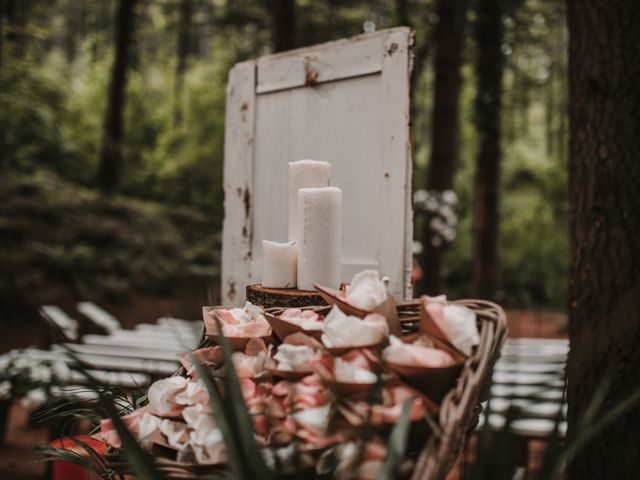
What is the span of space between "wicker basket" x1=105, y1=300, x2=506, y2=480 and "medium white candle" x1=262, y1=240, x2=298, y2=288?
0.84m

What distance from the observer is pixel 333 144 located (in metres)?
2.65

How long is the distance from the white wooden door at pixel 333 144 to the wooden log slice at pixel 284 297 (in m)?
0.83

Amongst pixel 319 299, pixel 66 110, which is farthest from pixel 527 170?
pixel 319 299

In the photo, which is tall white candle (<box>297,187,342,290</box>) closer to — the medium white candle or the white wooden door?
→ the medium white candle

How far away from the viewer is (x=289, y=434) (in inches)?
33.2

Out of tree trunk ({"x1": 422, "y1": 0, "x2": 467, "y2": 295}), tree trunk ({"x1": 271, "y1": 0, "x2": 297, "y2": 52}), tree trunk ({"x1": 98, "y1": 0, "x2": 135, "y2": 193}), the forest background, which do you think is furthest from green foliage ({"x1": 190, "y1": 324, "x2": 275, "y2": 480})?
tree trunk ({"x1": 98, "y1": 0, "x2": 135, "y2": 193})

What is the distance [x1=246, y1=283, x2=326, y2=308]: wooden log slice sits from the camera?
5.15 feet

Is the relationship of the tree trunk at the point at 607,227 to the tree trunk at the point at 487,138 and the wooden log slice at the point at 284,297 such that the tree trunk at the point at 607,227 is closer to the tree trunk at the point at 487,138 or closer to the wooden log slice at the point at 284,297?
the wooden log slice at the point at 284,297

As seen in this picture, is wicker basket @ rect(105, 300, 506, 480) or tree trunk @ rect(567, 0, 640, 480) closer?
wicker basket @ rect(105, 300, 506, 480)

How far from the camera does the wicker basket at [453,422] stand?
2.61 feet

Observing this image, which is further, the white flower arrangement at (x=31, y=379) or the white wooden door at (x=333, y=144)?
the white flower arrangement at (x=31, y=379)

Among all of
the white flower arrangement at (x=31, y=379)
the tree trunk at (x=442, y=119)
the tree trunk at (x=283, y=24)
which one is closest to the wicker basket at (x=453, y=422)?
the white flower arrangement at (x=31, y=379)

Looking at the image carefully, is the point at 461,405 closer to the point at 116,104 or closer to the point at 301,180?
the point at 301,180

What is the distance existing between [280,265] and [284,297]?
6.0 inches
